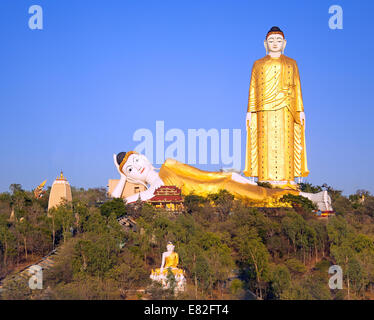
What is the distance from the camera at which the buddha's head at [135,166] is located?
3256cm

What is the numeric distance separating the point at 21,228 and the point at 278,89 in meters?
17.3

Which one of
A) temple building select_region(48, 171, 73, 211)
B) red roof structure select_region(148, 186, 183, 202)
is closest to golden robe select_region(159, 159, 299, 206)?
red roof structure select_region(148, 186, 183, 202)

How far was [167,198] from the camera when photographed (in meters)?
30.7

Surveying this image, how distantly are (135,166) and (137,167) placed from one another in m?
0.12

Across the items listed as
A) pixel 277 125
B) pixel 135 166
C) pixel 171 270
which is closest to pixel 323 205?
pixel 277 125

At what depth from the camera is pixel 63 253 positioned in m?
20.0

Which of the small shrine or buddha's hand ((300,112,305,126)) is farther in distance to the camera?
buddha's hand ((300,112,305,126))

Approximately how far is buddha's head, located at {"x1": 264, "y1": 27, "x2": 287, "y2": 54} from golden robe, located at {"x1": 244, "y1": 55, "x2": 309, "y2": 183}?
555 millimetres

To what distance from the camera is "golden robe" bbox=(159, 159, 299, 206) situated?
3006 cm

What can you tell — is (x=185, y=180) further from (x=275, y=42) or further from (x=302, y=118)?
(x=275, y=42)

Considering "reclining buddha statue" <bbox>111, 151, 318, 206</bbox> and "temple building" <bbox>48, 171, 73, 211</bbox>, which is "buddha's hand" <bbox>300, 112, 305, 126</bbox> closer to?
"reclining buddha statue" <bbox>111, 151, 318, 206</bbox>

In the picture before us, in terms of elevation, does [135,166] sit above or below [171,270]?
above

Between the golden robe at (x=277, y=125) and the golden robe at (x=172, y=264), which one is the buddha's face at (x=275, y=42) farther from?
the golden robe at (x=172, y=264)
